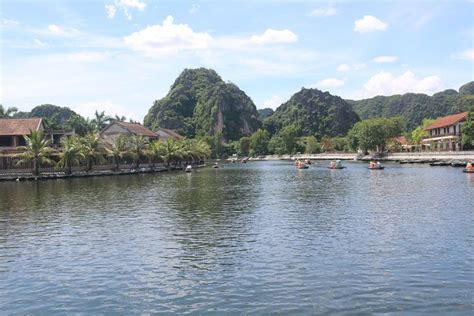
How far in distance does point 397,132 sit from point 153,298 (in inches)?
6006

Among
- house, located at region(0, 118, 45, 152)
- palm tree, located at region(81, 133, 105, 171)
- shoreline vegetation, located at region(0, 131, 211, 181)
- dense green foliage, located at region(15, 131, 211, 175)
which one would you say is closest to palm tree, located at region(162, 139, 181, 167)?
dense green foliage, located at region(15, 131, 211, 175)

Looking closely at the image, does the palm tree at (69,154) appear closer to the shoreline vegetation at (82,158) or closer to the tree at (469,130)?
the shoreline vegetation at (82,158)

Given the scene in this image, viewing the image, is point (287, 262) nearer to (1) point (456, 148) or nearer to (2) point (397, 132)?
(1) point (456, 148)

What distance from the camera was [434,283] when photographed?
1719cm

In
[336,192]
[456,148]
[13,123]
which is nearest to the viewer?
[336,192]

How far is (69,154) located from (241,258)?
230 feet

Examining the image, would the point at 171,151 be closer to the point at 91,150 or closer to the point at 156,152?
the point at 156,152

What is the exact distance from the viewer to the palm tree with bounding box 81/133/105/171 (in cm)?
8736

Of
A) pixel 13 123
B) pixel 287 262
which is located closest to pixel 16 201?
pixel 287 262

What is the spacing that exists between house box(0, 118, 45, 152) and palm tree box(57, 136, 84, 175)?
10601mm

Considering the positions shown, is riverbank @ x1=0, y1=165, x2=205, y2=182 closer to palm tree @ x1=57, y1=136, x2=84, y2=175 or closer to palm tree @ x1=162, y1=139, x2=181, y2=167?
palm tree @ x1=57, y1=136, x2=84, y2=175

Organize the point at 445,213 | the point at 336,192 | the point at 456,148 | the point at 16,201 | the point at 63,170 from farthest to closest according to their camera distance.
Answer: the point at 456,148 < the point at 63,170 < the point at 336,192 < the point at 16,201 < the point at 445,213

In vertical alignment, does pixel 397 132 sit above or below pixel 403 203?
above

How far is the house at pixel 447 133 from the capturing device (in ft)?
450
